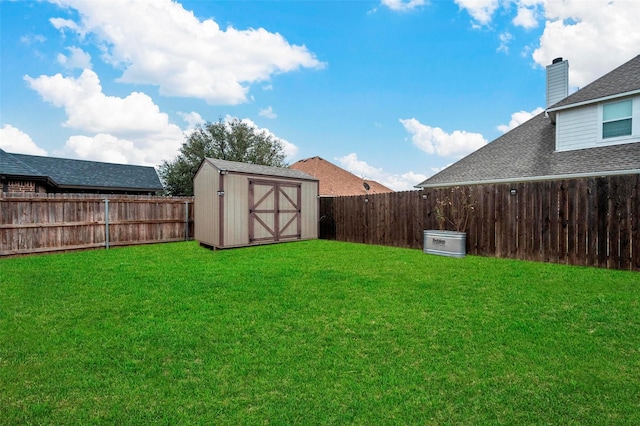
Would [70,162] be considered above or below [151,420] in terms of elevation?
above

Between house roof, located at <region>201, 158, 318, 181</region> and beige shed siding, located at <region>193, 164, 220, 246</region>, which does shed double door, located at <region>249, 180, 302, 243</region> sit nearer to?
house roof, located at <region>201, 158, 318, 181</region>

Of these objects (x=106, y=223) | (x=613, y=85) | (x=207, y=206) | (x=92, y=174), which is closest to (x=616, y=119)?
(x=613, y=85)

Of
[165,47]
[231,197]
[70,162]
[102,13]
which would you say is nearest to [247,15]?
[165,47]

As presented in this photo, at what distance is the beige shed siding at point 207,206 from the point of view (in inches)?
371

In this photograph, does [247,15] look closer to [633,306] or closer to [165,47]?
[165,47]

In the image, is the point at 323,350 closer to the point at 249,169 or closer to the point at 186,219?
the point at 249,169

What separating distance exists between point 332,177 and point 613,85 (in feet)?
50.1

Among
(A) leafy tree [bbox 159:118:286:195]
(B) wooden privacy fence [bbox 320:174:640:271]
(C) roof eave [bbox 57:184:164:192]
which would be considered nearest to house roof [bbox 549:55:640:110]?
(B) wooden privacy fence [bbox 320:174:640:271]

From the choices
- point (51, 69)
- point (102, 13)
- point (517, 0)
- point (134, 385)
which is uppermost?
point (517, 0)

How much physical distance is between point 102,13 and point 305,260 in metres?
8.56

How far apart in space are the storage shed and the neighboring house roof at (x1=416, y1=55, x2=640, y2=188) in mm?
5102

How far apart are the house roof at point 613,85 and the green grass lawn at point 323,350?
6.45 metres

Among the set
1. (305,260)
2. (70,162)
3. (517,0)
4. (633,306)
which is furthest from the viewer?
(70,162)

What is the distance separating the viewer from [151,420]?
5.87 ft
